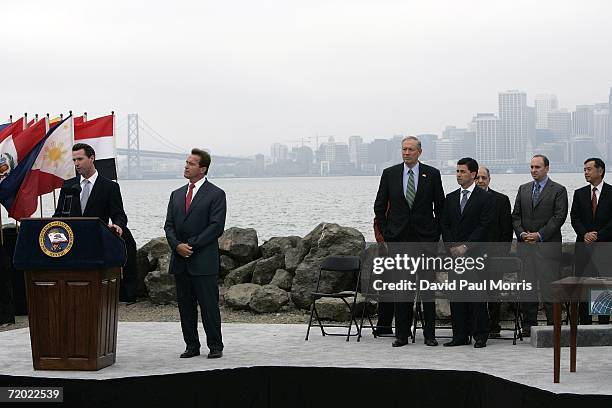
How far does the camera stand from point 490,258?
9602 mm

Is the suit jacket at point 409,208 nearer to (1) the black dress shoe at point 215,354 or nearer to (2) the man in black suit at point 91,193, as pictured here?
(1) the black dress shoe at point 215,354

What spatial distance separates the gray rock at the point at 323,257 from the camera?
41.7 feet

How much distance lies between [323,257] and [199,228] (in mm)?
4779

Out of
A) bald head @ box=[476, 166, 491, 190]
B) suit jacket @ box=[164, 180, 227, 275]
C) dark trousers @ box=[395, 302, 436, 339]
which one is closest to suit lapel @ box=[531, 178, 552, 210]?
bald head @ box=[476, 166, 491, 190]

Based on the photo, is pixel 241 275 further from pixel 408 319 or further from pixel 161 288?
pixel 408 319

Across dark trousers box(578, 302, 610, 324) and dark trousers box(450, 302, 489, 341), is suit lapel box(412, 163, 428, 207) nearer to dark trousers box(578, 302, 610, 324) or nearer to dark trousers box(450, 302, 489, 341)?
dark trousers box(450, 302, 489, 341)

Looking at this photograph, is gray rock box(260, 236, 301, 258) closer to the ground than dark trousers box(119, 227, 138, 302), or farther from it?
farther from it

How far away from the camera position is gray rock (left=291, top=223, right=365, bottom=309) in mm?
Result: 12703

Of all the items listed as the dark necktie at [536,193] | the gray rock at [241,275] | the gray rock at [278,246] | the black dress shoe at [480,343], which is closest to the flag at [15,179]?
the gray rock at [241,275]

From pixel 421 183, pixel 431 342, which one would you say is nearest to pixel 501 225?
pixel 421 183

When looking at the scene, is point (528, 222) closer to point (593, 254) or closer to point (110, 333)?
point (593, 254)

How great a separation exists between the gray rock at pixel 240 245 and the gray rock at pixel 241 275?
1.08ft

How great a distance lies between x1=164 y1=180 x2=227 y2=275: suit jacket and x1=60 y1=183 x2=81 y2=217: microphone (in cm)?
81

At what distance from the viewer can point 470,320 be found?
9570 millimetres
